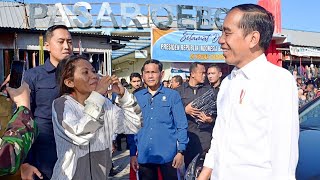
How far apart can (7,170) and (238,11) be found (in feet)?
4.40

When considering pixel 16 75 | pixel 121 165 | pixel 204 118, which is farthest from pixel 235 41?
pixel 121 165

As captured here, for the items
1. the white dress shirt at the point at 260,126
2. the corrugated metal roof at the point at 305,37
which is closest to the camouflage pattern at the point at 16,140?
the white dress shirt at the point at 260,126

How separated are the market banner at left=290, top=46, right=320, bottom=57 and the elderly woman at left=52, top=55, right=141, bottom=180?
586 inches

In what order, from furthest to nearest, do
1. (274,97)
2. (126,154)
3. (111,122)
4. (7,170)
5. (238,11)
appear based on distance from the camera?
(126,154) → (111,122) → (238,11) → (274,97) → (7,170)

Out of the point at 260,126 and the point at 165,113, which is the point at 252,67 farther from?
the point at 165,113

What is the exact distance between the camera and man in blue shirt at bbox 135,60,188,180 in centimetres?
393

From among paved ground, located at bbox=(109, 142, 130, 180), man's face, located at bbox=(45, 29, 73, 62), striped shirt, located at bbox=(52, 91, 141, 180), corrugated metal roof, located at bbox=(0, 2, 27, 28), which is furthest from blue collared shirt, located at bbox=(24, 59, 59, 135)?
Answer: corrugated metal roof, located at bbox=(0, 2, 27, 28)

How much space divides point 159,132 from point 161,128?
48 mm

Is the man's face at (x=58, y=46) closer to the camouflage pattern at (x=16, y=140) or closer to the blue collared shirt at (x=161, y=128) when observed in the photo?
the blue collared shirt at (x=161, y=128)

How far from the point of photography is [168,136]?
3.99 m

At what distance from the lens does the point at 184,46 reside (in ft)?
50.9

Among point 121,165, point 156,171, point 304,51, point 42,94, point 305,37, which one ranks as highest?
point 305,37

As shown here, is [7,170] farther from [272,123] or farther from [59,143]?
[272,123]

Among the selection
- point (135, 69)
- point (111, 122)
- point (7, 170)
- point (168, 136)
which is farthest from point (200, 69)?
point (135, 69)
